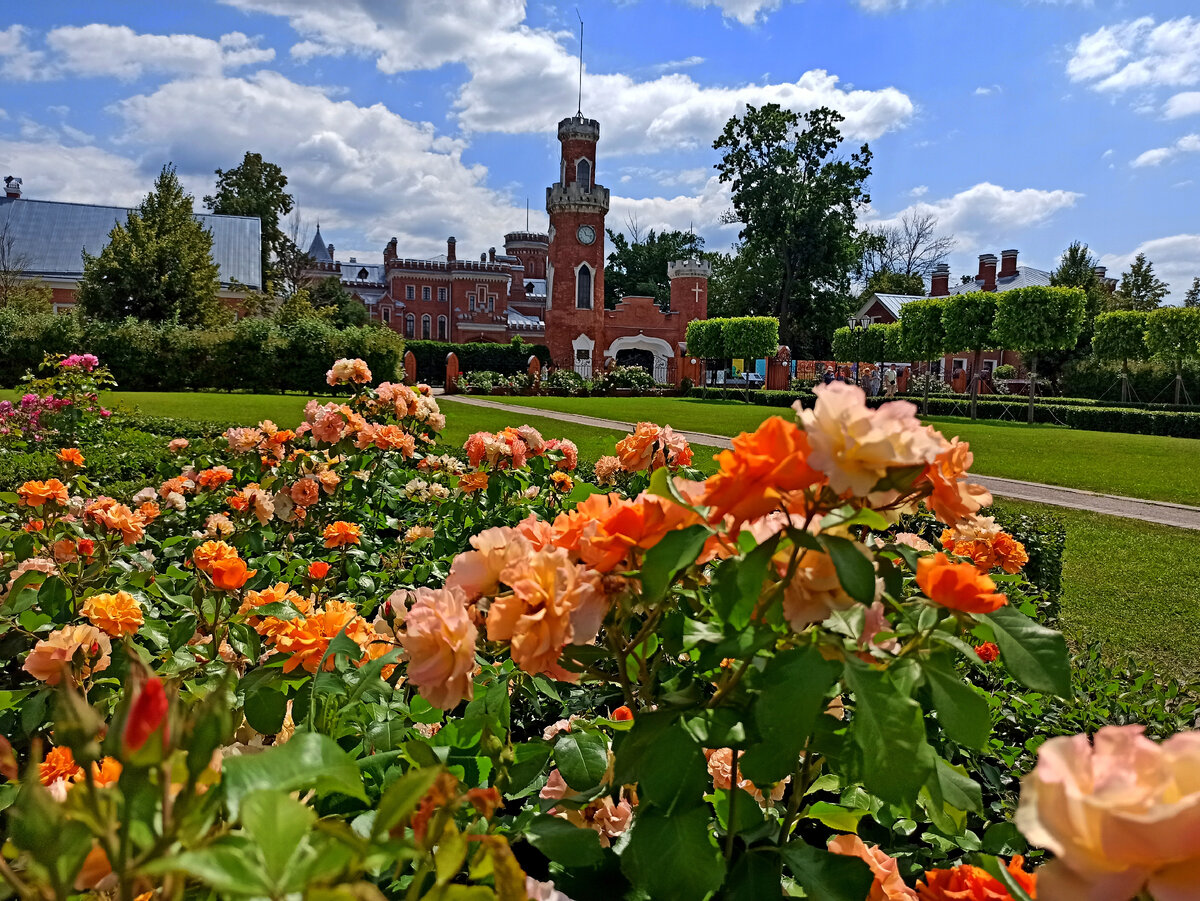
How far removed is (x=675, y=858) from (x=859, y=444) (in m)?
0.44

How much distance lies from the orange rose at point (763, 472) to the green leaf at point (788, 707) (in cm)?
14

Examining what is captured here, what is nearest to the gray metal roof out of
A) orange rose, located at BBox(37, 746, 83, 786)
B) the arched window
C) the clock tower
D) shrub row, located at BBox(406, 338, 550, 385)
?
shrub row, located at BBox(406, 338, 550, 385)

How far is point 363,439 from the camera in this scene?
354 cm

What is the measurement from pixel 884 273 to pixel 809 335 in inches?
652

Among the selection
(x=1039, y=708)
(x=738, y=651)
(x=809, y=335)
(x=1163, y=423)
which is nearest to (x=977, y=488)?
(x=738, y=651)

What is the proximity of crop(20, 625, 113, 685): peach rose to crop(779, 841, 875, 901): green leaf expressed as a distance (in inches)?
42.8

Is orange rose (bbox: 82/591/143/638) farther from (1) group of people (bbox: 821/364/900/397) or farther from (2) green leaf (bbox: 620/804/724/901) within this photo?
(1) group of people (bbox: 821/364/900/397)

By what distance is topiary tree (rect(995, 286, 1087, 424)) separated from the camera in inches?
850

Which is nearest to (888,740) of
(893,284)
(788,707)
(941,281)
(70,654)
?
(788,707)

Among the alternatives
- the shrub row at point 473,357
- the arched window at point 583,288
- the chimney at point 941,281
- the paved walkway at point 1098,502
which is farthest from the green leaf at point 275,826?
the chimney at point 941,281

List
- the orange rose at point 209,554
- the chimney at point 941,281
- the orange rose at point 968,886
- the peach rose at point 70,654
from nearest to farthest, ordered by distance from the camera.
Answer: the orange rose at point 968,886 → the peach rose at point 70,654 → the orange rose at point 209,554 → the chimney at point 941,281

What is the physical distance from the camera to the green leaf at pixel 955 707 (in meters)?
0.80

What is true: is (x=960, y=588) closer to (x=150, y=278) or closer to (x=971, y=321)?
(x=971, y=321)

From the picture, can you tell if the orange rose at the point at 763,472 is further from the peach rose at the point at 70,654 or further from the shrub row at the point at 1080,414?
the shrub row at the point at 1080,414
